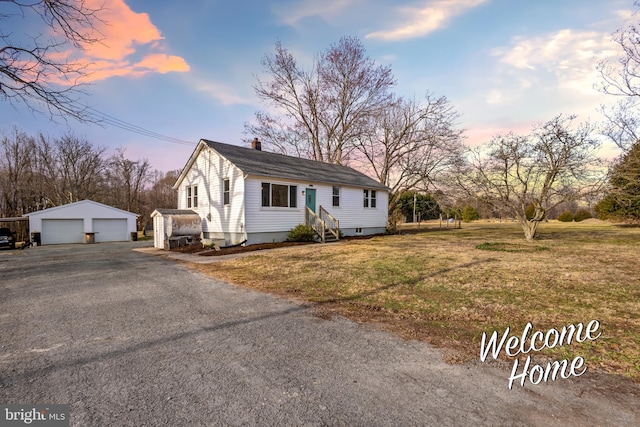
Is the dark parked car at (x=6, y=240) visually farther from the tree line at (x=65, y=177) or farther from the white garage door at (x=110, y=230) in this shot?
the tree line at (x=65, y=177)

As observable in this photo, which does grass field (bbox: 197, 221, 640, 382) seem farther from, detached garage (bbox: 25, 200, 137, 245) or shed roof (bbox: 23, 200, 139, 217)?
shed roof (bbox: 23, 200, 139, 217)

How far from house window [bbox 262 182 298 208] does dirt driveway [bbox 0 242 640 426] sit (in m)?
10.7

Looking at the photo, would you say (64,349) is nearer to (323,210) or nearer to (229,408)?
(229,408)

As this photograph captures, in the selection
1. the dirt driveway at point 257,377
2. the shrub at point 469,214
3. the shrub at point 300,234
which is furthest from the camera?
the shrub at point 469,214

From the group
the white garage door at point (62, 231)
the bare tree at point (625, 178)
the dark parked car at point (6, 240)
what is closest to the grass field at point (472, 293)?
the bare tree at point (625, 178)

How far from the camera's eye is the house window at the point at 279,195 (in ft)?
50.2

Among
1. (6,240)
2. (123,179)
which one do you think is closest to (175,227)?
(6,240)

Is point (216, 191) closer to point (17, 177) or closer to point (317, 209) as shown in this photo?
point (317, 209)

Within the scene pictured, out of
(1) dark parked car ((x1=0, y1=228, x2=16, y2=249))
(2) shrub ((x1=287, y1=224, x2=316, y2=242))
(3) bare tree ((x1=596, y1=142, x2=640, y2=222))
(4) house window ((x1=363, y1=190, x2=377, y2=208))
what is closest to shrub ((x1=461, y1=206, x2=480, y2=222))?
(4) house window ((x1=363, y1=190, x2=377, y2=208))

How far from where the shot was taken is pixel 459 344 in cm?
354

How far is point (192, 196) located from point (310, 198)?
762 centimetres

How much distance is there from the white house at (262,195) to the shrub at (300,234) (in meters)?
0.48

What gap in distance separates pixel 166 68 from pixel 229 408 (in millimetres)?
14490

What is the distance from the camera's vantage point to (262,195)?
15102 millimetres
